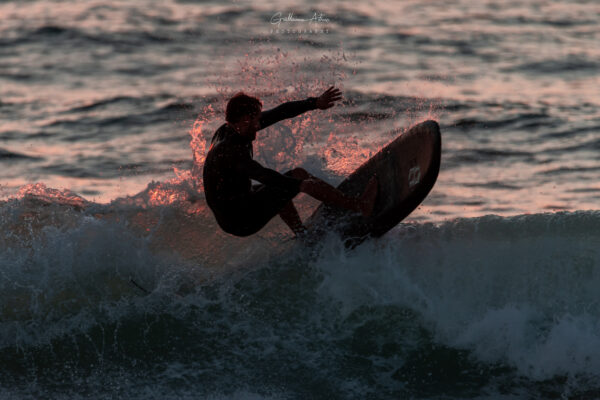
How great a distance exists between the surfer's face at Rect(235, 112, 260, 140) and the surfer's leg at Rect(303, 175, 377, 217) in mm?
611

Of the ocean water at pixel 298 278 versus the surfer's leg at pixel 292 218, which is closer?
the ocean water at pixel 298 278

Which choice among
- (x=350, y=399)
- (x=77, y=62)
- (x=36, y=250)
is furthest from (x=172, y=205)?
(x=77, y=62)

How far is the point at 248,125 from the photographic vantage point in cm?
689

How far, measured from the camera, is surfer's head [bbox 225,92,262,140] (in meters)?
6.83

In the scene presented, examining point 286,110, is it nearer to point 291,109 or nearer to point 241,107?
point 291,109

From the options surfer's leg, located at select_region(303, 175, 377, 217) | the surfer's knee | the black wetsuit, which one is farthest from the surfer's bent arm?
surfer's leg, located at select_region(303, 175, 377, 217)

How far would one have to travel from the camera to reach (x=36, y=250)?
310 inches

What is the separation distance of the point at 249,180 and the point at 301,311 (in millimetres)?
1262

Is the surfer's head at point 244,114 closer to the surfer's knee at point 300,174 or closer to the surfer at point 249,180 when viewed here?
the surfer at point 249,180

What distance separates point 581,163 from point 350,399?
7358 mm

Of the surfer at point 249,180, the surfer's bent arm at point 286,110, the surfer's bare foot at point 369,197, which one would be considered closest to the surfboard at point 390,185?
the surfer's bare foot at point 369,197

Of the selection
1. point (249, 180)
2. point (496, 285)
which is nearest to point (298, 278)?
point (249, 180)

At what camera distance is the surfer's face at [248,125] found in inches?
271

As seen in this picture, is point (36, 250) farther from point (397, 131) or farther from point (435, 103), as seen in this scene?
point (435, 103)
